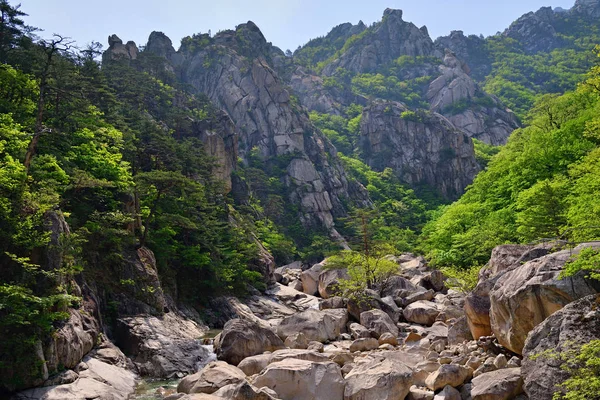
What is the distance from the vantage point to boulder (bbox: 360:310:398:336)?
85.1ft

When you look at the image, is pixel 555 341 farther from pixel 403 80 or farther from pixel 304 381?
pixel 403 80

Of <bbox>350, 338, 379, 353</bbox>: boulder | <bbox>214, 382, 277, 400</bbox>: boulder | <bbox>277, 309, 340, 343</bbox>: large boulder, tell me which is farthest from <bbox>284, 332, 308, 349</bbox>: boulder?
<bbox>214, 382, 277, 400</bbox>: boulder

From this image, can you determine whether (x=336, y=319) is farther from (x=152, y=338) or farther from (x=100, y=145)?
(x=100, y=145)

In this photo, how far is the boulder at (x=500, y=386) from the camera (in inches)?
495

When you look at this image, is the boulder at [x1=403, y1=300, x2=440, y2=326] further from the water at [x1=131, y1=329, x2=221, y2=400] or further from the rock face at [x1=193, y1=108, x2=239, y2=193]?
the rock face at [x1=193, y1=108, x2=239, y2=193]

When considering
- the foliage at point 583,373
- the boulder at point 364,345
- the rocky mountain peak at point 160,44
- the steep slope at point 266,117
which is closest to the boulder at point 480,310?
the boulder at point 364,345

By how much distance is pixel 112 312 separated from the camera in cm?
2509

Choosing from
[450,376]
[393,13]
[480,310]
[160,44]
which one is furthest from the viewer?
[393,13]

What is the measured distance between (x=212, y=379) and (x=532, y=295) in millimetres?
11020

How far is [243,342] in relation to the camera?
21750mm

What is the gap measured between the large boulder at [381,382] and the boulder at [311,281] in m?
34.4

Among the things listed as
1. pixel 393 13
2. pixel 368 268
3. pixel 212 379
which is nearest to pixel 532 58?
pixel 393 13

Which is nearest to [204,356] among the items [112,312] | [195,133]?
[112,312]

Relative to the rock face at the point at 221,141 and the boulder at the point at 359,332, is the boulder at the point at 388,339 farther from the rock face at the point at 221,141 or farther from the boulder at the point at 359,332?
the rock face at the point at 221,141
